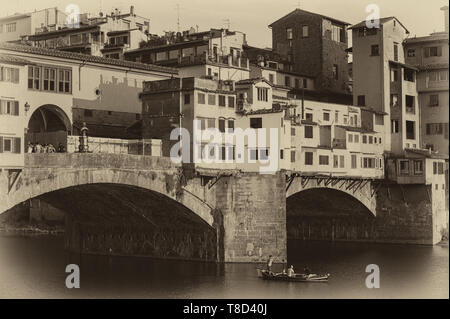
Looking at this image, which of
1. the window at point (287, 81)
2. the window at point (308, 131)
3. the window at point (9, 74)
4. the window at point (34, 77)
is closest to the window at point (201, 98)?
the window at point (34, 77)

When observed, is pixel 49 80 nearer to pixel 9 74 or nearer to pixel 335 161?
pixel 9 74

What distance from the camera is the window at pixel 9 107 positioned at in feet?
152

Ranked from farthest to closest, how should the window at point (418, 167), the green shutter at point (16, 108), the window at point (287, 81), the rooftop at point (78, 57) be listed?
the window at point (287, 81), the window at point (418, 167), the rooftop at point (78, 57), the green shutter at point (16, 108)

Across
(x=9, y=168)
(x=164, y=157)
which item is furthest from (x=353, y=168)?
(x=9, y=168)

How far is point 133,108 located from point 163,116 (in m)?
7.94

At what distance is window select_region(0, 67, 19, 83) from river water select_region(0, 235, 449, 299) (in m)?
12.6

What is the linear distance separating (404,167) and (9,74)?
44986mm

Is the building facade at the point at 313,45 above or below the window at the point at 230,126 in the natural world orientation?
above

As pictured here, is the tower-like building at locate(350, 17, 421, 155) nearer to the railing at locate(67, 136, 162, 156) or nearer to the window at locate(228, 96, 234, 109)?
the window at locate(228, 96, 234, 109)

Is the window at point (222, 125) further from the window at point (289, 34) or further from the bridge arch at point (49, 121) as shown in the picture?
the window at point (289, 34)

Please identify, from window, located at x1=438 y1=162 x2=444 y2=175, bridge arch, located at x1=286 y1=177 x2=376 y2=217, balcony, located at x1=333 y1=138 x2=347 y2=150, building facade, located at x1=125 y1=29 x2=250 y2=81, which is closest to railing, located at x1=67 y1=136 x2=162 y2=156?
building facade, located at x1=125 y1=29 x2=250 y2=81

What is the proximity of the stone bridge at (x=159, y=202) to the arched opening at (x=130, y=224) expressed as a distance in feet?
0.25

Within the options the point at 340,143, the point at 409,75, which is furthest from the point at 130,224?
the point at 409,75

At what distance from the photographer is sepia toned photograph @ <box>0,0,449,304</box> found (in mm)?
52000
